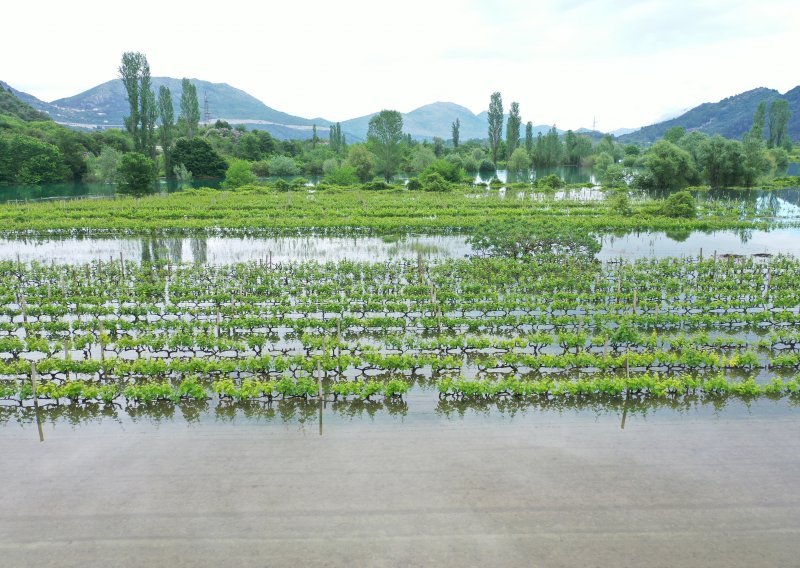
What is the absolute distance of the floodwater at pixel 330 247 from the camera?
27938 mm

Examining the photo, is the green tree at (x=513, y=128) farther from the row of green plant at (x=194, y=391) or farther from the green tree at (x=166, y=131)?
the row of green plant at (x=194, y=391)

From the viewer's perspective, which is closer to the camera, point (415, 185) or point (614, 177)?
point (415, 185)

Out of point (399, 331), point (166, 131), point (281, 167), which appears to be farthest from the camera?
point (281, 167)

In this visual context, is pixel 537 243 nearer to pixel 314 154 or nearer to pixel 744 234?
pixel 744 234

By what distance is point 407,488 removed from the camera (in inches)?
381

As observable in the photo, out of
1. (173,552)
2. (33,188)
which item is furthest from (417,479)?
(33,188)

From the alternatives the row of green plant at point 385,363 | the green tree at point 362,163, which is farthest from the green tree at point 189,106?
the row of green plant at point 385,363

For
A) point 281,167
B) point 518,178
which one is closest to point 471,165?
point 518,178

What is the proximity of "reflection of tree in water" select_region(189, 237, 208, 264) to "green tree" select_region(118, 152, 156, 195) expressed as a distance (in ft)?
76.6

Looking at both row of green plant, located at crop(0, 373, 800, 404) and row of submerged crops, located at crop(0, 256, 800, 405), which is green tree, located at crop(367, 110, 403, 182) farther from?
row of green plant, located at crop(0, 373, 800, 404)

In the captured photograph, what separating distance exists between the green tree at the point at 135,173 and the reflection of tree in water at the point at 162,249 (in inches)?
860

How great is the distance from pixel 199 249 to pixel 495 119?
7962cm

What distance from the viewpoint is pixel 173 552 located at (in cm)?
830

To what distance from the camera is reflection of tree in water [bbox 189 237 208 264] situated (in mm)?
Answer: 27734
